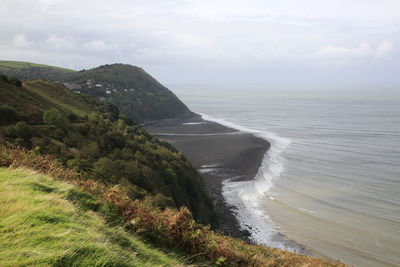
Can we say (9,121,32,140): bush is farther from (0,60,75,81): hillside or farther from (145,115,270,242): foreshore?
(0,60,75,81): hillside

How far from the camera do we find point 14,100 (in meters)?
35.6

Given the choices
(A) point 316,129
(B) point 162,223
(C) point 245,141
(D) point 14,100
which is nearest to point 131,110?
(C) point 245,141

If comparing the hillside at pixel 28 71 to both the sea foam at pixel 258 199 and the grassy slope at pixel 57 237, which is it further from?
the grassy slope at pixel 57 237

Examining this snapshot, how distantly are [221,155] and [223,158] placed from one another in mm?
2615

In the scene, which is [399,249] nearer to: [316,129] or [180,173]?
[180,173]

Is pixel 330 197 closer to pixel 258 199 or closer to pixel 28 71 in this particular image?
pixel 258 199

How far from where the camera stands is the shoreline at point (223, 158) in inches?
1441

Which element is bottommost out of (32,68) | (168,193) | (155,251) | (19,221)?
(168,193)

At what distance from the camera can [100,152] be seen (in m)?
31.0

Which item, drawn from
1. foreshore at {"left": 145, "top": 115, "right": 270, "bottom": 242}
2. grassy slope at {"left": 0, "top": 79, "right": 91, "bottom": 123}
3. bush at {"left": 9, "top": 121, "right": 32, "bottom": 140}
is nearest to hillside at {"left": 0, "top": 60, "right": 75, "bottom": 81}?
foreshore at {"left": 145, "top": 115, "right": 270, "bottom": 242}

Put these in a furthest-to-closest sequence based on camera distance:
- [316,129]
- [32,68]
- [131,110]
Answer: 1. [32,68]
2. [131,110]
3. [316,129]

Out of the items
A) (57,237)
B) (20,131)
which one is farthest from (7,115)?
(57,237)

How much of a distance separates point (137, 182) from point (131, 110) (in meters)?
110

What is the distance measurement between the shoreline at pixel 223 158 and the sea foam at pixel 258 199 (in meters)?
0.51
